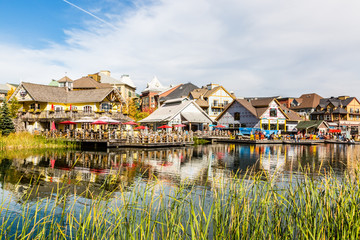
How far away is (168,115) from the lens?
2076 inches

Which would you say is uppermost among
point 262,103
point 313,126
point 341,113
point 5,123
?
point 262,103

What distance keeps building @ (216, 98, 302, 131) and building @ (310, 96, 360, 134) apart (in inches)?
841

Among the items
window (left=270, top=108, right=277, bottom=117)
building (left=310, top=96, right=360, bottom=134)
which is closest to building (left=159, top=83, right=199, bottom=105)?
window (left=270, top=108, right=277, bottom=117)

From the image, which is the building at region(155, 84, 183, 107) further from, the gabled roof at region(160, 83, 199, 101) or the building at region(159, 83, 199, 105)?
the gabled roof at region(160, 83, 199, 101)

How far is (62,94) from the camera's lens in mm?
47031

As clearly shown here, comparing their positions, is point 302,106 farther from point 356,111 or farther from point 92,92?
point 92,92

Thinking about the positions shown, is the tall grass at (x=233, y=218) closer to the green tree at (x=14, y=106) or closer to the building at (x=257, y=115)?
the green tree at (x=14, y=106)

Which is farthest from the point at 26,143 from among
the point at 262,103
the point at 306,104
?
the point at 306,104

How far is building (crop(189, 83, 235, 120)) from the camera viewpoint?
227 ft

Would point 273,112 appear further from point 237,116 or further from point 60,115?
point 60,115

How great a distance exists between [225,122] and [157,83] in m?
41.3

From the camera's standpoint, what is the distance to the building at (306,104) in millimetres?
85594

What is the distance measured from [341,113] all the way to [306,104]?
12056 mm

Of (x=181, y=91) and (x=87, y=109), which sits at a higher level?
(x=181, y=91)
